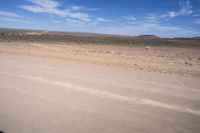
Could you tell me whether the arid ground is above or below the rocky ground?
below

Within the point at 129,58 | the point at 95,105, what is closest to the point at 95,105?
the point at 95,105

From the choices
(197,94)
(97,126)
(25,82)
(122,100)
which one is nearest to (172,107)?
(122,100)

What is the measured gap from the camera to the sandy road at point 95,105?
3.83 m

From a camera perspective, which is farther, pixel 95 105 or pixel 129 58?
pixel 129 58

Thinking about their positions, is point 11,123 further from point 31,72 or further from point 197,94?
point 197,94

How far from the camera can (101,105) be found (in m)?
4.84

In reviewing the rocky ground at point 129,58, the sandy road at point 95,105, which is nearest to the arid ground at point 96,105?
the sandy road at point 95,105

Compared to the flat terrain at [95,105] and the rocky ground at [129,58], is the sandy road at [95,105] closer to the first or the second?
the flat terrain at [95,105]

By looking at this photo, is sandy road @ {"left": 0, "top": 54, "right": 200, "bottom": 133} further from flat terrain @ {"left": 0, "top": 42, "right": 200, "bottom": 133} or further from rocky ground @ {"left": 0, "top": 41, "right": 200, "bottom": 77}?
rocky ground @ {"left": 0, "top": 41, "right": 200, "bottom": 77}

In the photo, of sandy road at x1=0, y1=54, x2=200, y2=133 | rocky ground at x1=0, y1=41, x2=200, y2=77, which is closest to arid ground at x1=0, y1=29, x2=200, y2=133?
sandy road at x1=0, y1=54, x2=200, y2=133

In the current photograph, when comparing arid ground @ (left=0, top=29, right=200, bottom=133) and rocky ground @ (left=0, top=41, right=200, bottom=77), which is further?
rocky ground @ (left=0, top=41, right=200, bottom=77)

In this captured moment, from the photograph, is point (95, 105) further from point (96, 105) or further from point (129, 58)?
point (129, 58)

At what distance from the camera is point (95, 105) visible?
4832 mm

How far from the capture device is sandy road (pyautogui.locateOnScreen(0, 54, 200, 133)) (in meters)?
3.83
